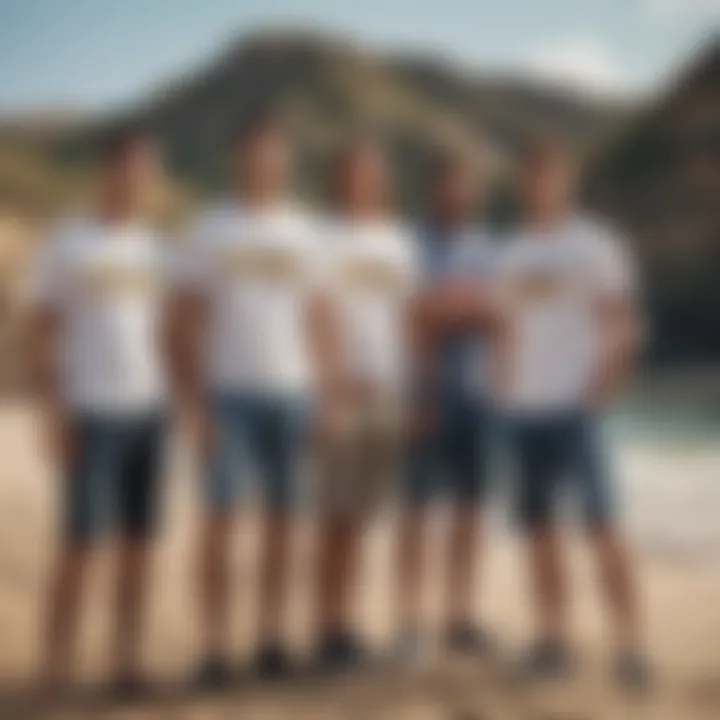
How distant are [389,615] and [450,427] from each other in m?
0.30

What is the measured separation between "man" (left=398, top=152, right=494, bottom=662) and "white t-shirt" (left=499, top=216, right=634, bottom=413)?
5 cm

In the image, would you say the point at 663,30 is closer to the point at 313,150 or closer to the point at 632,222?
the point at 632,222

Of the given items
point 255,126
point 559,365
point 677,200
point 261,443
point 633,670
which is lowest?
point 633,670

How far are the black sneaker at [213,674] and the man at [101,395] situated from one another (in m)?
0.09

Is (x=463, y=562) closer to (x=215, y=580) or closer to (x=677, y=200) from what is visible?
(x=215, y=580)

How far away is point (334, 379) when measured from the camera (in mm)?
2273

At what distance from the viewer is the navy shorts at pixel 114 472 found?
2.26 metres

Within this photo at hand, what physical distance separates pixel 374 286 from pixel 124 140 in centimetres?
45

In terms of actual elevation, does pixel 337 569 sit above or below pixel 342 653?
above

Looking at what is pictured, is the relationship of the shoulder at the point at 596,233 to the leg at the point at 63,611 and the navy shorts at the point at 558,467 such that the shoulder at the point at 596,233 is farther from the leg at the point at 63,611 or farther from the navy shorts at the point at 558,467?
the leg at the point at 63,611

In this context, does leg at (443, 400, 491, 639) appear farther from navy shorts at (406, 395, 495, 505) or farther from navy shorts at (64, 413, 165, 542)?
navy shorts at (64, 413, 165, 542)

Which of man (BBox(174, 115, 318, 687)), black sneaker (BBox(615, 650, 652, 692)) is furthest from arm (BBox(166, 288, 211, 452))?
black sneaker (BBox(615, 650, 652, 692))

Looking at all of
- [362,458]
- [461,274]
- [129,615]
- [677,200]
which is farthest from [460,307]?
[129,615]

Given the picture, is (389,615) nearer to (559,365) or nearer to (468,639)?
(468,639)
